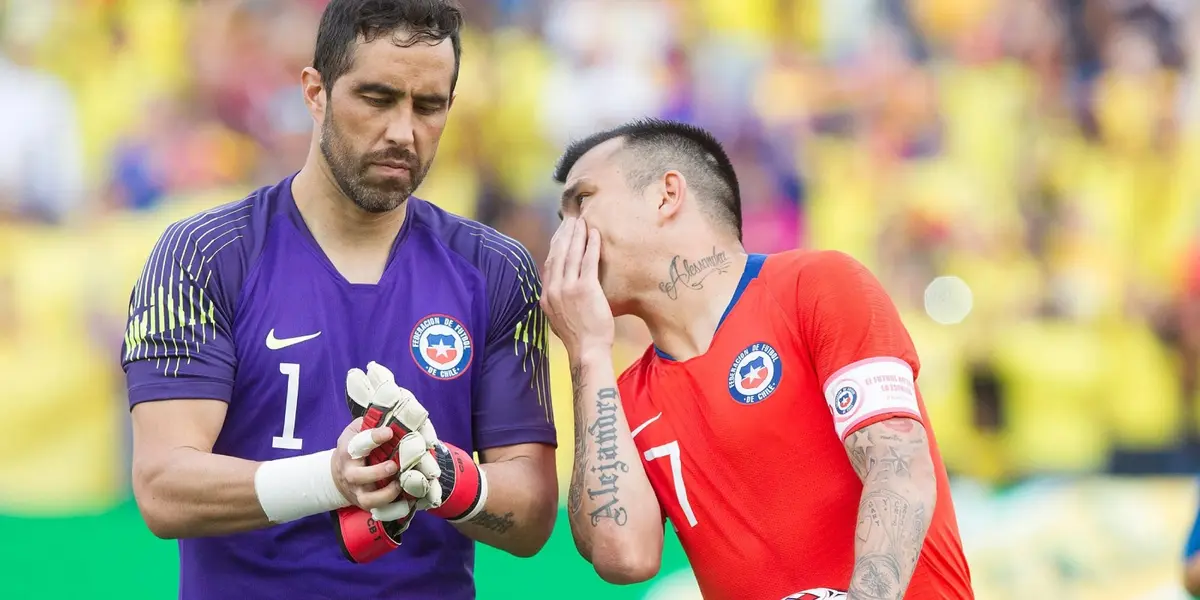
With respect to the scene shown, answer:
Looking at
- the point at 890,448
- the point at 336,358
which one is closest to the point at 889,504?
the point at 890,448

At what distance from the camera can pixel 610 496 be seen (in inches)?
140

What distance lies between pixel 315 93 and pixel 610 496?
141 cm

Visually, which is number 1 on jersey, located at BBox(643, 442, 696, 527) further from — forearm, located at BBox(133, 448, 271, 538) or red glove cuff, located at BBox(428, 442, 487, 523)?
forearm, located at BBox(133, 448, 271, 538)

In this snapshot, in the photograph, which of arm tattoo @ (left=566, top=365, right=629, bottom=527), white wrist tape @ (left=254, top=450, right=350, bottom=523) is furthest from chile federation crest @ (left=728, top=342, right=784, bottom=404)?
white wrist tape @ (left=254, top=450, right=350, bottom=523)

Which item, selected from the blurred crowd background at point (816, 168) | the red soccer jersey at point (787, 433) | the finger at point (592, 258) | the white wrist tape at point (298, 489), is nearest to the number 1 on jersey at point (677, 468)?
the red soccer jersey at point (787, 433)

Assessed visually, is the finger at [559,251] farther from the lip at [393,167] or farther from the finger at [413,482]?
the finger at [413,482]

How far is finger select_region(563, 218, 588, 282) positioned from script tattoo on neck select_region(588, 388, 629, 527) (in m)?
0.45

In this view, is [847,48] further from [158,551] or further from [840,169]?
[158,551]

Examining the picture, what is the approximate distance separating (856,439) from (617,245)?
3.21 ft

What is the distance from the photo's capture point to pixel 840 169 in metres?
9.63

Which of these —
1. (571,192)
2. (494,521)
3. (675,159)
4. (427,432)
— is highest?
(675,159)

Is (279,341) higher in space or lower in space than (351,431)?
higher

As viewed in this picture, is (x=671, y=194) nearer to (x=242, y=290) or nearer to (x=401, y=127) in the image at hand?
(x=401, y=127)

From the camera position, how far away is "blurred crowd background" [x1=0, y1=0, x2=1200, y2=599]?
8.07m
